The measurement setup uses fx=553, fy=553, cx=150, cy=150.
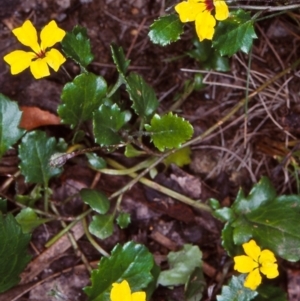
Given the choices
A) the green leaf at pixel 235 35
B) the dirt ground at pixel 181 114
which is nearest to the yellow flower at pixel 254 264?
the dirt ground at pixel 181 114

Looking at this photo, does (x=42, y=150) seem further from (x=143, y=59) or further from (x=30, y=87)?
(x=143, y=59)

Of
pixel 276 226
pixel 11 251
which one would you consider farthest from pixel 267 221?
pixel 11 251

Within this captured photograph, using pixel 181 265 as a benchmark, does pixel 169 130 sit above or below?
above

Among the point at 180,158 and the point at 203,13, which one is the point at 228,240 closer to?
the point at 180,158

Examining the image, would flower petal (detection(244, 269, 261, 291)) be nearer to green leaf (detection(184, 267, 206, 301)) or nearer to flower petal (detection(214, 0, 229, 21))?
green leaf (detection(184, 267, 206, 301))

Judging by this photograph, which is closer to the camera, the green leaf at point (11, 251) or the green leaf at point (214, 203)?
the green leaf at point (11, 251)

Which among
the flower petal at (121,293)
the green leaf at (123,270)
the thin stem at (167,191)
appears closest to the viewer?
the flower petal at (121,293)

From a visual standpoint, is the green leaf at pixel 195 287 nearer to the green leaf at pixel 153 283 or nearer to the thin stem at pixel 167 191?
the green leaf at pixel 153 283
